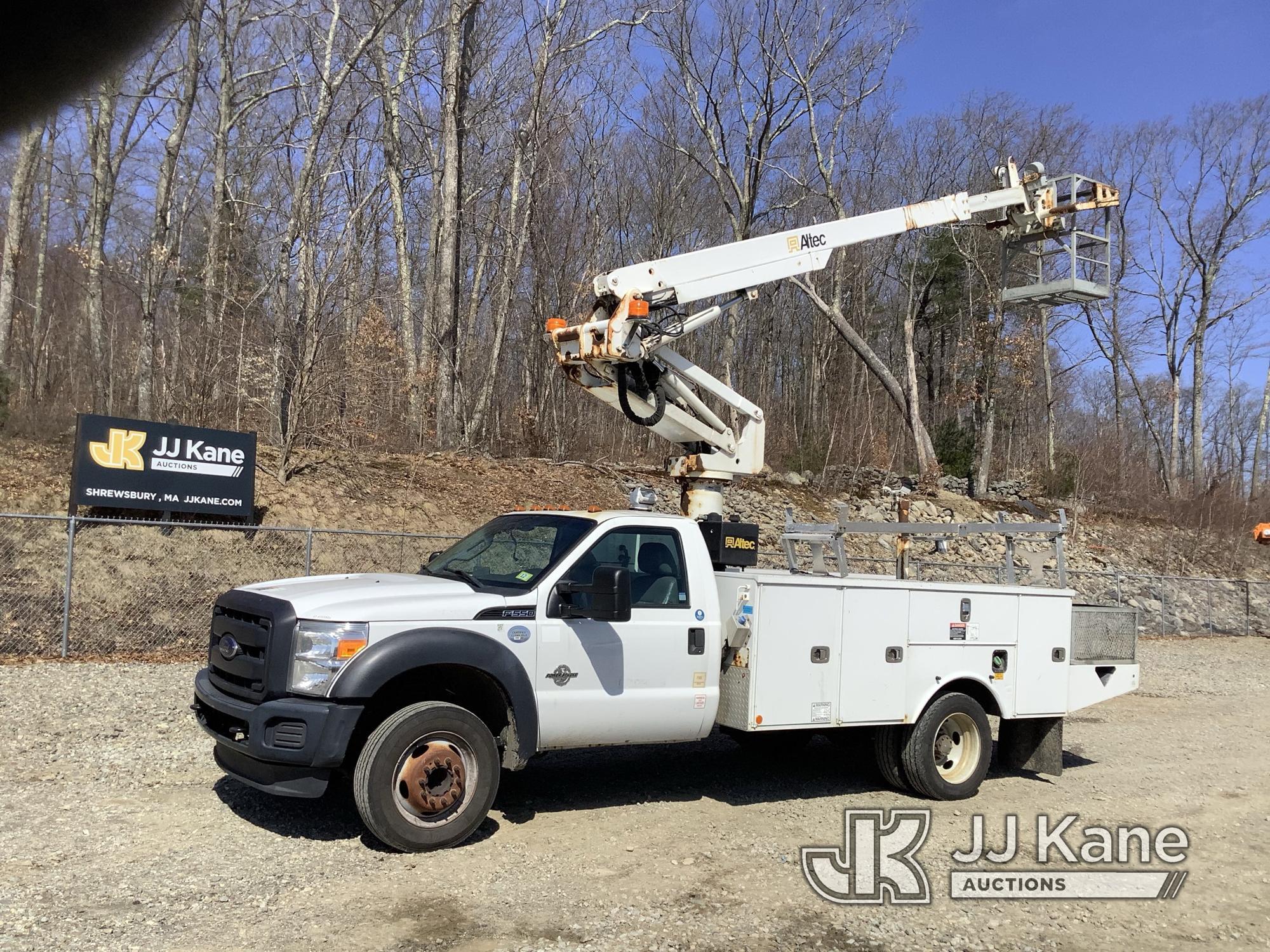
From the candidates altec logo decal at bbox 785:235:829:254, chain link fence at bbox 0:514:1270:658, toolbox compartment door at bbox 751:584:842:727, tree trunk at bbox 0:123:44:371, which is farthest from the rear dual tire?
tree trunk at bbox 0:123:44:371

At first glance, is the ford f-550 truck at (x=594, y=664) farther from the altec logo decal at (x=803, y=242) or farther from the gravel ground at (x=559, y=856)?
the altec logo decal at (x=803, y=242)

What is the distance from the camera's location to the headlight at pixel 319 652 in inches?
238

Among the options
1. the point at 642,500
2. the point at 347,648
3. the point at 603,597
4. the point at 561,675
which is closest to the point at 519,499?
the point at 642,500

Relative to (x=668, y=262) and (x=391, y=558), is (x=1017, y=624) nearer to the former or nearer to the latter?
(x=668, y=262)

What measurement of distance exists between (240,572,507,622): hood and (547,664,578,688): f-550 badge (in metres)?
0.57

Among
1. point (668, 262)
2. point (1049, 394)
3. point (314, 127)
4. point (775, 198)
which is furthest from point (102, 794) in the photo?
point (1049, 394)

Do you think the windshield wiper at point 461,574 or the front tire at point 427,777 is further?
the windshield wiper at point 461,574

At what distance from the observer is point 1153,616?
2520cm

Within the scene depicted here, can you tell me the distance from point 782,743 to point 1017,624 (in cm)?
238

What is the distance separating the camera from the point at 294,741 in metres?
5.94

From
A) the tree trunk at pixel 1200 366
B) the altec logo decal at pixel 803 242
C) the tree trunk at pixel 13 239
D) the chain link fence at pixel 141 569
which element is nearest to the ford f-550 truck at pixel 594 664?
the chain link fence at pixel 141 569

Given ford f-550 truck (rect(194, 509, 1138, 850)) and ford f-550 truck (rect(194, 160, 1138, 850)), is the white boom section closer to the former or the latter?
ford f-550 truck (rect(194, 160, 1138, 850))

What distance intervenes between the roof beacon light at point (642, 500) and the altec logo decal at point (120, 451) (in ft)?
30.4

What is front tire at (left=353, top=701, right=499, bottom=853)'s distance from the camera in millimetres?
6031
